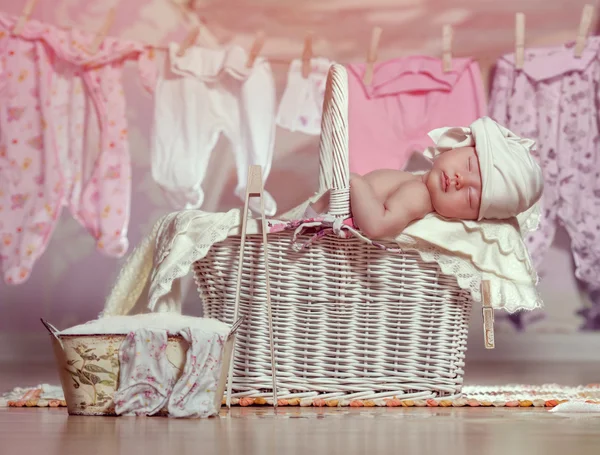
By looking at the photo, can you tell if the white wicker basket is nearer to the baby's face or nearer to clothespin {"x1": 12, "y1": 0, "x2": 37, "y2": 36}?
the baby's face

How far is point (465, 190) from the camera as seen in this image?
1.97m

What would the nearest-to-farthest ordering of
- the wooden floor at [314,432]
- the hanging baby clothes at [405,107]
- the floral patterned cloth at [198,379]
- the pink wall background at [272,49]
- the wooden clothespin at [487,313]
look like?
1. the wooden floor at [314,432]
2. the floral patterned cloth at [198,379]
3. the wooden clothespin at [487,313]
4. the hanging baby clothes at [405,107]
5. the pink wall background at [272,49]

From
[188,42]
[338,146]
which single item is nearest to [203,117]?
[188,42]

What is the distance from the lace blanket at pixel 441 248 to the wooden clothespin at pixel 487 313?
1 centimetres

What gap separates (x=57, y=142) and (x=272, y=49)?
1.09 m

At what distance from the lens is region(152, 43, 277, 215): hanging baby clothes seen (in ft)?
13.6

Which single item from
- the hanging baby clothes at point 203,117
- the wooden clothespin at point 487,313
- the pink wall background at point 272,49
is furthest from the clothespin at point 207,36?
the wooden clothespin at point 487,313

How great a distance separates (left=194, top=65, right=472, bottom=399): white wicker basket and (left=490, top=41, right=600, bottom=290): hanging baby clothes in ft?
7.24

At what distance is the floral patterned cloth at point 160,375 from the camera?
159 centimetres

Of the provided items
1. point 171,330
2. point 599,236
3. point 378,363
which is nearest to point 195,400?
point 171,330

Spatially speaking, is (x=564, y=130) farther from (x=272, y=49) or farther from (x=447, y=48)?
(x=272, y=49)

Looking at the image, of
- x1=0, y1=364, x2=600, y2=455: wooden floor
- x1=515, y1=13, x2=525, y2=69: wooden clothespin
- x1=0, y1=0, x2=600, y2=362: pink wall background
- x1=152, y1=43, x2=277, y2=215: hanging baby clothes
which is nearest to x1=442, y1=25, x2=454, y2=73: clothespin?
x1=0, y1=0, x2=600, y2=362: pink wall background

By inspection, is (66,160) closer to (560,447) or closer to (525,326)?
(525,326)

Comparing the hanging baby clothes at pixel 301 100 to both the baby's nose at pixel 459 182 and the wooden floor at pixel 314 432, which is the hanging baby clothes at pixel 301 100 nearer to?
the baby's nose at pixel 459 182
